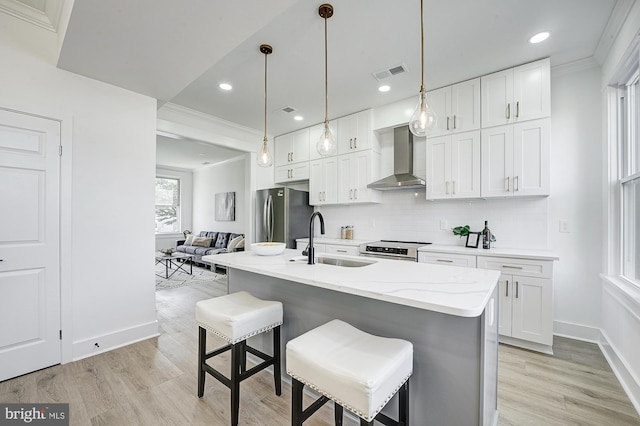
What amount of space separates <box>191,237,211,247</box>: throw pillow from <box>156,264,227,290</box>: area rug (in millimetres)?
949

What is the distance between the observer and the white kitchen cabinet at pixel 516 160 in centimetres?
266

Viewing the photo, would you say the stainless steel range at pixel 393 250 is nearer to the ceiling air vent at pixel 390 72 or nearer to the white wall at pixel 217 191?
the ceiling air vent at pixel 390 72

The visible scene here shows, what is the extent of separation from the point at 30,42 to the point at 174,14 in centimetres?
153

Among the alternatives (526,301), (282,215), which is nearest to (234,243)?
(282,215)

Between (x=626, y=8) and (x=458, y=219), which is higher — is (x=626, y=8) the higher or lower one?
the higher one

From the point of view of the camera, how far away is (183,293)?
447cm

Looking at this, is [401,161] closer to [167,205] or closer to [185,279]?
[185,279]

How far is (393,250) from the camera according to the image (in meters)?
3.35

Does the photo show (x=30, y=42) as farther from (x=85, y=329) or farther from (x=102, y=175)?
(x=85, y=329)

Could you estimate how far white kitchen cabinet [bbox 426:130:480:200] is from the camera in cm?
303

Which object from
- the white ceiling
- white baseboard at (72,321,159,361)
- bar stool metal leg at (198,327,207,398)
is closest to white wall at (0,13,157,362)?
white baseboard at (72,321,159,361)

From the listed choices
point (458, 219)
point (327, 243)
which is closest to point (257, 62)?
point (327, 243)

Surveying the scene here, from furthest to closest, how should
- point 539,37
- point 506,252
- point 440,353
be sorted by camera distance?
1. point 506,252
2. point 539,37
3. point 440,353

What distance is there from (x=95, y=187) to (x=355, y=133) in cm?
313
